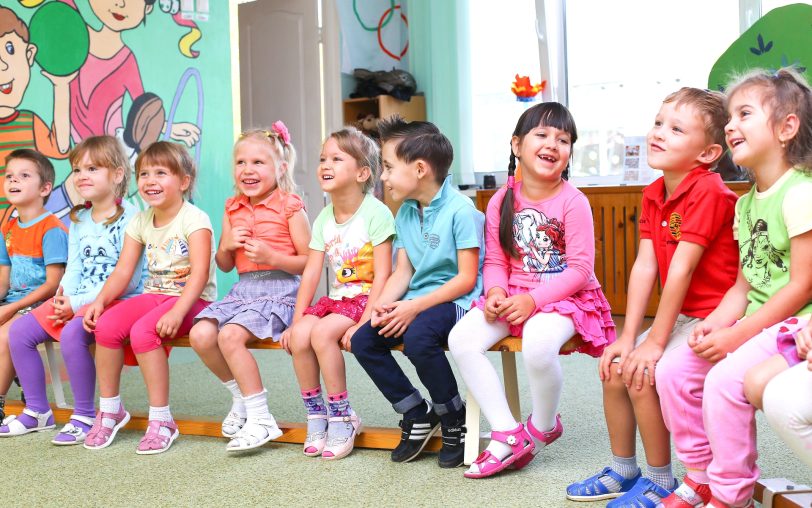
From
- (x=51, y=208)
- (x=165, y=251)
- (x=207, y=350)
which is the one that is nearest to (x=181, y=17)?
(x=51, y=208)

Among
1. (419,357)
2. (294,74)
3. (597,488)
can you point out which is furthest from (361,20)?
(597,488)

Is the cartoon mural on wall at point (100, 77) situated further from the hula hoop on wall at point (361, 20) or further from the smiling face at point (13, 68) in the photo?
the hula hoop on wall at point (361, 20)

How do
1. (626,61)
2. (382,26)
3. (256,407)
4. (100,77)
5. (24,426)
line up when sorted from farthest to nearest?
(382,26), (626,61), (100,77), (24,426), (256,407)

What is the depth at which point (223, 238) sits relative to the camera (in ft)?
8.41

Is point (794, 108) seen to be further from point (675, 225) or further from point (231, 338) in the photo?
point (231, 338)

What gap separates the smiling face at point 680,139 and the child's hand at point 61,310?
176cm

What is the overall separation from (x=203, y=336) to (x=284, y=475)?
484 mm

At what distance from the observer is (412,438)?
2117 millimetres

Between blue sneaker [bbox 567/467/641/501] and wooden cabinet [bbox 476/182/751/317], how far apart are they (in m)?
2.54

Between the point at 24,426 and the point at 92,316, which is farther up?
the point at 92,316

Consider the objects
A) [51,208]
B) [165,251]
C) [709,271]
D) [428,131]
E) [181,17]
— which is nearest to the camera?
[709,271]

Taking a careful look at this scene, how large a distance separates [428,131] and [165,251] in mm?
888

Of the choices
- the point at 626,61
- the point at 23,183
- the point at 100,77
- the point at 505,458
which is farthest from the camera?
the point at 626,61

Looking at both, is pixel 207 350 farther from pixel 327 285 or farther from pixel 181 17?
pixel 327 285
